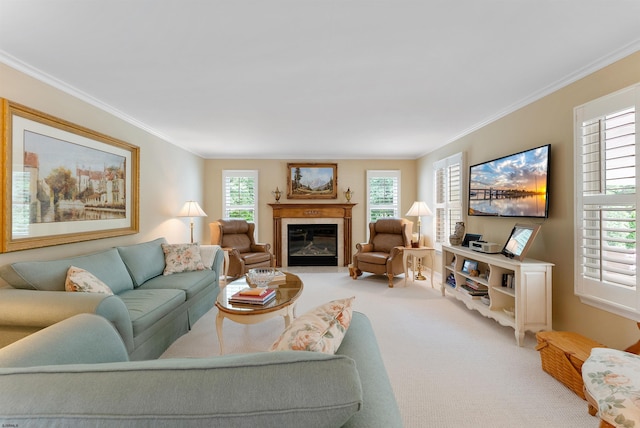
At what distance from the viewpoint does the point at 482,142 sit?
4051 mm

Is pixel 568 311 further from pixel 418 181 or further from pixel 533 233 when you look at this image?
pixel 418 181

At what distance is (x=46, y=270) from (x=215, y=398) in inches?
97.1

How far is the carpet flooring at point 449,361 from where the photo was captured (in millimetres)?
1849

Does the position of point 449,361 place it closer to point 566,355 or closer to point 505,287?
point 566,355

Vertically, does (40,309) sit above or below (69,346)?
below

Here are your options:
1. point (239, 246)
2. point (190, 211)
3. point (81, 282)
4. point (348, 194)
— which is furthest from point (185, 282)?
point (348, 194)

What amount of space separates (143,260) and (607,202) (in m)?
4.39

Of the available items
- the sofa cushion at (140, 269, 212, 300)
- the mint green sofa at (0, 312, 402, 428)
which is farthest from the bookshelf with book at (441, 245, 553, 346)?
the sofa cushion at (140, 269, 212, 300)

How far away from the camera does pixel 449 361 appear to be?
8.09ft

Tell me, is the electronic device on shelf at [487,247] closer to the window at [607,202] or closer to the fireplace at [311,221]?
the window at [607,202]

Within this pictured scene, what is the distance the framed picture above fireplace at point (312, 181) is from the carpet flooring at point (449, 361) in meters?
2.78

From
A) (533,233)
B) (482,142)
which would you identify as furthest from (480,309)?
(482,142)

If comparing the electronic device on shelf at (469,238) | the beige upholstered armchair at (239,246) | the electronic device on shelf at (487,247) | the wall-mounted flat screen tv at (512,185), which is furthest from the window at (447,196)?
the beige upholstered armchair at (239,246)

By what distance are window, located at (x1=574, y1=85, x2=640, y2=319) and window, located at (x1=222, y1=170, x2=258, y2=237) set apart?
536 cm
